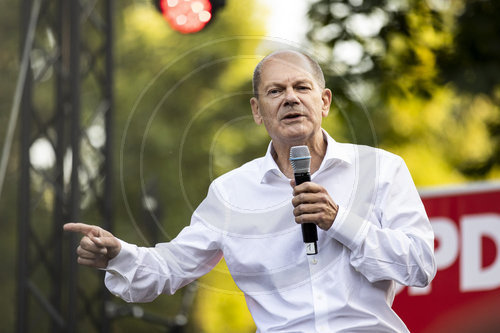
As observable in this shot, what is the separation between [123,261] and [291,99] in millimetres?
765

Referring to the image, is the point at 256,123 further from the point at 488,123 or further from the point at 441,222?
the point at 488,123

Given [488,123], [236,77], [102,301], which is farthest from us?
[488,123]

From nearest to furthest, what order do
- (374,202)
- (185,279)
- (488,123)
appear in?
1. (374,202)
2. (185,279)
3. (488,123)

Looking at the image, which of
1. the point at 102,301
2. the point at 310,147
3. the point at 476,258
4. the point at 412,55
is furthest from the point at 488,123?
the point at 310,147

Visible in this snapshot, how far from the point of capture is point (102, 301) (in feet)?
20.6

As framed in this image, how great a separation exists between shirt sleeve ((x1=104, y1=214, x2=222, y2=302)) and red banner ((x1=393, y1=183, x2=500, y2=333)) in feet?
10.6

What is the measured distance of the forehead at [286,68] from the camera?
2436 mm

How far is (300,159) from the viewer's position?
7.29 feet

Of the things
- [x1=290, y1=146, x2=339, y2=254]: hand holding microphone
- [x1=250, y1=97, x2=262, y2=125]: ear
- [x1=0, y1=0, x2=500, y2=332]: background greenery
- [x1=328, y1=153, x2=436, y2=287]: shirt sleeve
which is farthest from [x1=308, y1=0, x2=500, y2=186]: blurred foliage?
[x1=290, y1=146, x2=339, y2=254]: hand holding microphone

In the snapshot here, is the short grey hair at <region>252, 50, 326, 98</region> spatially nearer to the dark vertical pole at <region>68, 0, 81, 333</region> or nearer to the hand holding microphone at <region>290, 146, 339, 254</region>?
the hand holding microphone at <region>290, 146, 339, 254</region>

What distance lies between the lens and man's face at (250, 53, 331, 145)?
7.84 feet

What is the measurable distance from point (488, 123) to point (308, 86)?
5.40 metres

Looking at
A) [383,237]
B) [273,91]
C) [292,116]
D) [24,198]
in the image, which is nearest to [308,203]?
[383,237]

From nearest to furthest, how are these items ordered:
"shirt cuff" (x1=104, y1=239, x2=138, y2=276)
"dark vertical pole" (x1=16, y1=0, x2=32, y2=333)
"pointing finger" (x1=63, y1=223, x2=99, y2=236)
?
"pointing finger" (x1=63, y1=223, x2=99, y2=236) < "shirt cuff" (x1=104, y1=239, x2=138, y2=276) < "dark vertical pole" (x1=16, y1=0, x2=32, y2=333)
